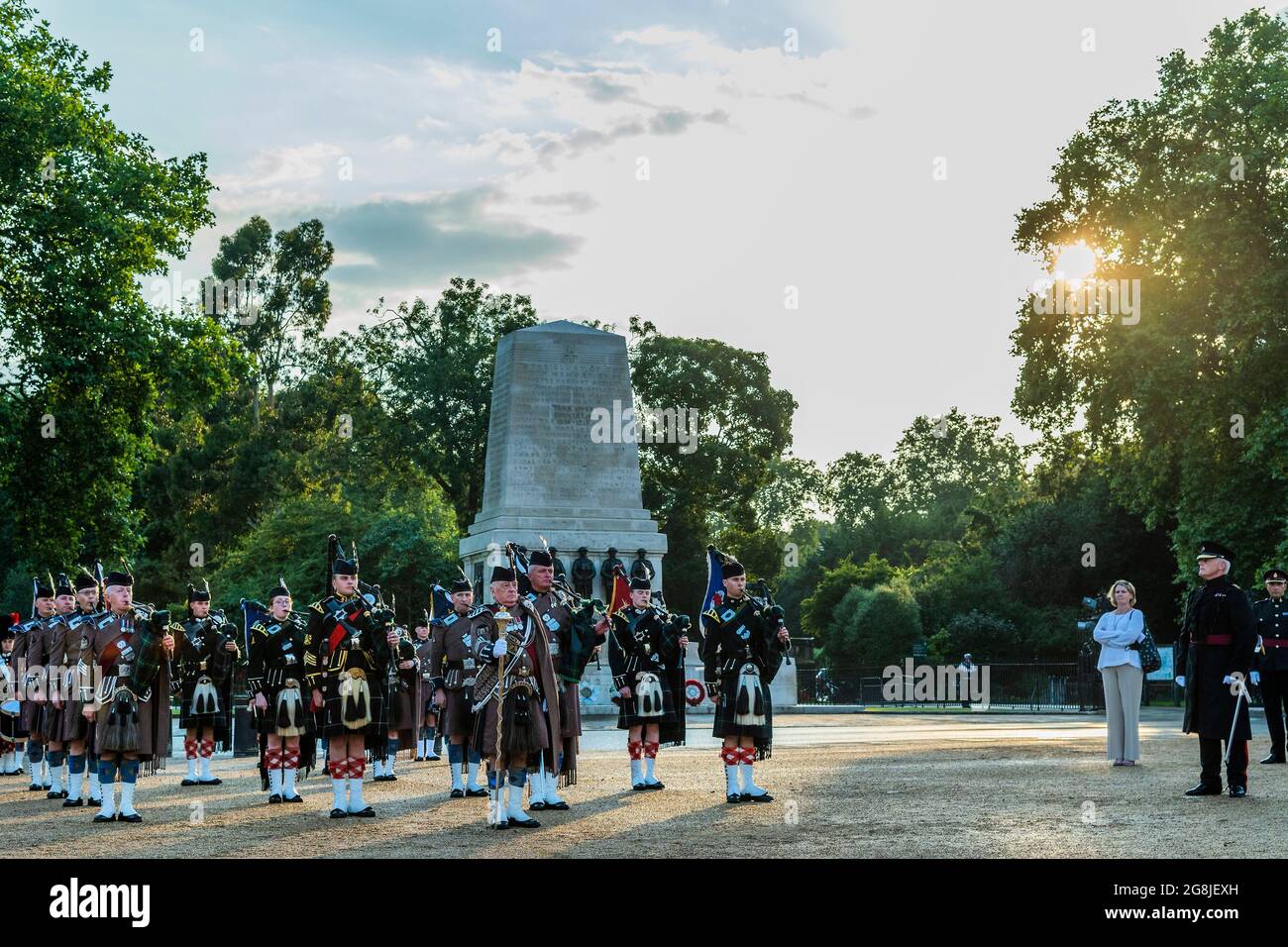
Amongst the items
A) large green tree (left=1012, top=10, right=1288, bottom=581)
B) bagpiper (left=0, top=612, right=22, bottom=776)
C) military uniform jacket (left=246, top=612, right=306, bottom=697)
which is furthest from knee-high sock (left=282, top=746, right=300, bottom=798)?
large green tree (left=1012, top=10, right=1288, bottom=581)

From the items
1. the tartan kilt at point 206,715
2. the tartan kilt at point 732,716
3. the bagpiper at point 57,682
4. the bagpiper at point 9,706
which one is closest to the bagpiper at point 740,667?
the tartan kilt at point 732,716

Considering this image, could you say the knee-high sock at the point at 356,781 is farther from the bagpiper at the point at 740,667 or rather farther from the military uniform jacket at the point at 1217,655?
the military uniform jacket at the point at 1217,655

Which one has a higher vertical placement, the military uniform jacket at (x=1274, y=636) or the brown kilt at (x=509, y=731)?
the military uniform jacket at (x=1274, y=636)

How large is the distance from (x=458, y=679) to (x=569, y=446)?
17530mm

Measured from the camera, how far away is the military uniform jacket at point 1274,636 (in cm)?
2023

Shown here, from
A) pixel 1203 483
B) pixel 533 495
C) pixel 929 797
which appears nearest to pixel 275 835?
pixel 929 797

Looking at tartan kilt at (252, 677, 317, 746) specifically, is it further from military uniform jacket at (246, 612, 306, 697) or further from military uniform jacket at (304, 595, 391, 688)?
military uniform jacket at (304, 595, 391, 688)

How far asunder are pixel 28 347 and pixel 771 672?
24351mm

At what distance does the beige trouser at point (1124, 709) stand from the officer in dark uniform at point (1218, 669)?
2.77 meters

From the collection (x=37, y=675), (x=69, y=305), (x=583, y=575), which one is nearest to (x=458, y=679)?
(x=37, y=675)

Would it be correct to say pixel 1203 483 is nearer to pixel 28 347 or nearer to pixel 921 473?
pixel 28 347

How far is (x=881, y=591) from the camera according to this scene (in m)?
Result: 62.5

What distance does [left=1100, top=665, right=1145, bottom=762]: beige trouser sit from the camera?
18.5 metres
